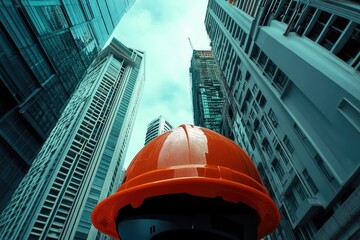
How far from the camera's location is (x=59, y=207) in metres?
53.0

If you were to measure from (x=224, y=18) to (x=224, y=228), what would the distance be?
38.3 meters

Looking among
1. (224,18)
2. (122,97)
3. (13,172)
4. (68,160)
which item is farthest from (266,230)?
(122,97)

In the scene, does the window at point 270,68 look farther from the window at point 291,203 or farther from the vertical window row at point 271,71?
the window at point 291,203

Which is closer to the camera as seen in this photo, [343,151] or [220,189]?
[220,189]

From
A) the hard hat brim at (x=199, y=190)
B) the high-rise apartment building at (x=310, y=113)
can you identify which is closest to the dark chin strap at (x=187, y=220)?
the hard hat brim at (x=199, y=190)

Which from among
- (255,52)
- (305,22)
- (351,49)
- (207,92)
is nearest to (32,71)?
(255,52)

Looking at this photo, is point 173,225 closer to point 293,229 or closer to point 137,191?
point 137,191

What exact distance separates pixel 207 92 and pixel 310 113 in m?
42.0

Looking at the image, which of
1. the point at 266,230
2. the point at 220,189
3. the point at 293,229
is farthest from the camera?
the point at 293,229

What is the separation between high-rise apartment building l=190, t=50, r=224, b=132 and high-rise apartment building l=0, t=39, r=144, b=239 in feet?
124

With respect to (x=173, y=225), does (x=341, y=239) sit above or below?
below

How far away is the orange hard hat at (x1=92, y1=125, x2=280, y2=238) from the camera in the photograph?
177 centimetres

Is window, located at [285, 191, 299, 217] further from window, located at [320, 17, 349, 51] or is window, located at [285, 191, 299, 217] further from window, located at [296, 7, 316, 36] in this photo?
window, located at [296, 7, 316, 36]

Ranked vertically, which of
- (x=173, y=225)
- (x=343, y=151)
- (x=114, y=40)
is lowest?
(x=114, y=40)
